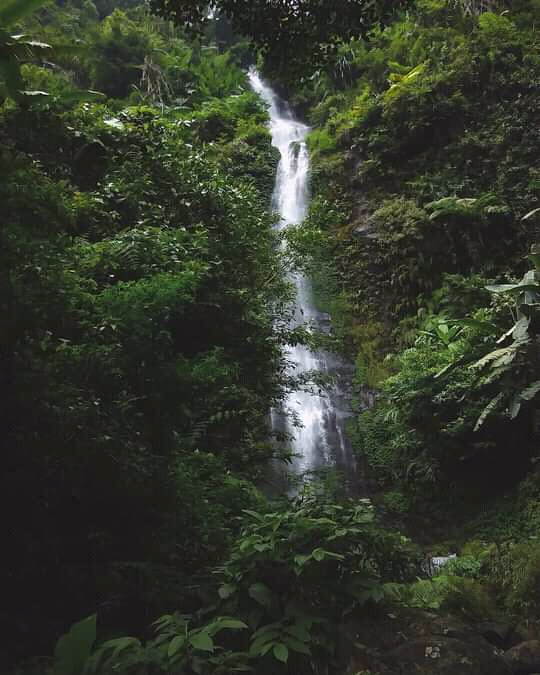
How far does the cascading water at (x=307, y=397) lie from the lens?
9172 mm

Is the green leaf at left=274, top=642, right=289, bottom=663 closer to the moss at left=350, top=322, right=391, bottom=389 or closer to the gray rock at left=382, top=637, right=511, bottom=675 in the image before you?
the gray rock at left=382, top=637, right=511, bottom=675

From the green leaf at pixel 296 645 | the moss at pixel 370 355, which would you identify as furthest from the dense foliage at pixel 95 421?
the moss at pixel 370 355

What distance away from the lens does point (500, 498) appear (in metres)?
7.55

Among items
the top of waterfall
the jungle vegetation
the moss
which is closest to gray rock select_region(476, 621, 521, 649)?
the jungle vegetation

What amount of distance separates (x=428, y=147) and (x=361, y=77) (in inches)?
213

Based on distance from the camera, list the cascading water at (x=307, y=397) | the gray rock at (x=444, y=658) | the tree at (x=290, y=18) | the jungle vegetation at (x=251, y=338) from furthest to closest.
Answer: the cascading water at (x=307, y=397) → the tree at (x=290, y=18) → the jungle vegetation at (x=251, y=338) → the gray rock at (x=444, y=658)

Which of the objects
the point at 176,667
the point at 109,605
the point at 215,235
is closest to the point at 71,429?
the point at 109,605

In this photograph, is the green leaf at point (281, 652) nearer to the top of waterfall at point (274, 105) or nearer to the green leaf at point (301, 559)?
the green leaf at point (301, 559)

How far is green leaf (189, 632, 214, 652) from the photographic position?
6.95ft

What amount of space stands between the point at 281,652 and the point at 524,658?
137cm

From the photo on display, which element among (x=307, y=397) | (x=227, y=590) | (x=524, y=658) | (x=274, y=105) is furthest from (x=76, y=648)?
(x=274, y=105)

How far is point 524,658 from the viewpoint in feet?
9.13

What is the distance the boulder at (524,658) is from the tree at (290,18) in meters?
3.59

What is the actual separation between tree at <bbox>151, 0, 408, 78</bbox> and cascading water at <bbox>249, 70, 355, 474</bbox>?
13.8ft
